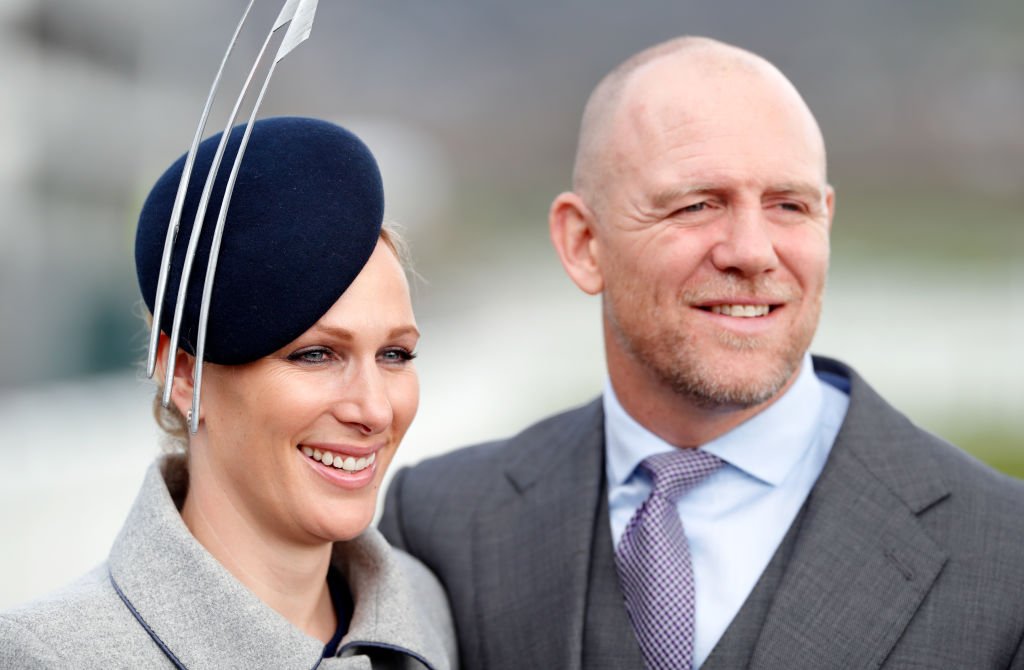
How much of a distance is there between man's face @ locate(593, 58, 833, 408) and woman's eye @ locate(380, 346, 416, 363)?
0.77 metres

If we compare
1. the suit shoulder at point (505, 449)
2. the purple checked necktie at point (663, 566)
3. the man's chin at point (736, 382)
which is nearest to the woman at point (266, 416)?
the purple checked necktie at point (663, 566)

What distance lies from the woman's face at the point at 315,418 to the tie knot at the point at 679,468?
86 cm

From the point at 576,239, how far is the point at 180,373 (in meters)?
1.28

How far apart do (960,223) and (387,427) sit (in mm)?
32971

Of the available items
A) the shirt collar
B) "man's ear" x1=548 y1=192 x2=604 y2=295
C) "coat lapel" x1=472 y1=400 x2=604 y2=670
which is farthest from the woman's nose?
"man's ear" x1=548 y1=192 x2=604 y2=295

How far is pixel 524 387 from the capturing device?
16250mm

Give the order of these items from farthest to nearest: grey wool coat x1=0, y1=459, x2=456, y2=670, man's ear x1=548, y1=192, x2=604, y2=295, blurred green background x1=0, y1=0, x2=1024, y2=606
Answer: blurred green background x1=0, y1=0, x2=1024, y2=606 → man's ear x1=548, y1=192, x2=604, y2=295 → grey wool coat x1=0, y1=459, x2=456, y2=670

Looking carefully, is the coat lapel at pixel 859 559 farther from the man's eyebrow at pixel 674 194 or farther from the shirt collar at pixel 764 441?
the man's eyebrow at pixel 674 194

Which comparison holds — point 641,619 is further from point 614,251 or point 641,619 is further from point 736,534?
point 614,251

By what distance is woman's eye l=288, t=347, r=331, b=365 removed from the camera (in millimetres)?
2518

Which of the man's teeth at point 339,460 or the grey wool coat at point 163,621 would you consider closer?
the grey wool coat at point 163,621

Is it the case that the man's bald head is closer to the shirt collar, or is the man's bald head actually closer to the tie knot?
the shirt collar

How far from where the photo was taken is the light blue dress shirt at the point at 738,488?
3098 mm

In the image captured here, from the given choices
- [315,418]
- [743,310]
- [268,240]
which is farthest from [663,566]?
[268,240]
